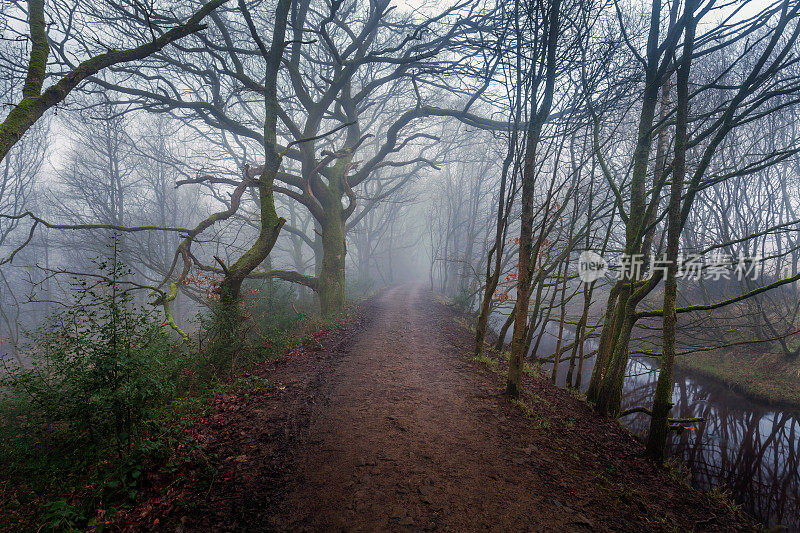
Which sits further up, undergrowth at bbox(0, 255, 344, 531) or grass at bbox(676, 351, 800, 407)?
undergrowth at bbox(0, 255, 344, 531)

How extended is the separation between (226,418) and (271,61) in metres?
7.58

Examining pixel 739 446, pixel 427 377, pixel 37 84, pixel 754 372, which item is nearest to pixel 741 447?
pixel 739 446

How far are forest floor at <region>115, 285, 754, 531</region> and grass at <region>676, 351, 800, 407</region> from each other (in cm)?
796

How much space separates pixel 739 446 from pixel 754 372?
5.29 m

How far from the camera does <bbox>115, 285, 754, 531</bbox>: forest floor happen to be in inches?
108

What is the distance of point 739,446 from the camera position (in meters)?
7.09

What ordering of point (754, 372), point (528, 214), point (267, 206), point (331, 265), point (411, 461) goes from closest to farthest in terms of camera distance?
point (411, 461), point (528, 214), point (267, 206), point (754, 372), point (331, 265)

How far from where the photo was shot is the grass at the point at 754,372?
9.30m

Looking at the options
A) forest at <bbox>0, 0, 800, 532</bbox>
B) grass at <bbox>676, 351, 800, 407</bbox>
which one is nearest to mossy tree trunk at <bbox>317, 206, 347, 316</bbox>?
forest at <bbox>0, 0, 800, 532</bbox>

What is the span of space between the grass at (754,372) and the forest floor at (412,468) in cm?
796

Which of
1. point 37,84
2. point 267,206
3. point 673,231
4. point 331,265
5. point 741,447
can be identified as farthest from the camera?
point 331,265

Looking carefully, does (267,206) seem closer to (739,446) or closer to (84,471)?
(84,471)

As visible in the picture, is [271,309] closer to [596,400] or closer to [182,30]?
[182,30]

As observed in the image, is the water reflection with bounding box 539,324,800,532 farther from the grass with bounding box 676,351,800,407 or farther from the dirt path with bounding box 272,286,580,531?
the dirt path with bounding box 272,286,580,531
